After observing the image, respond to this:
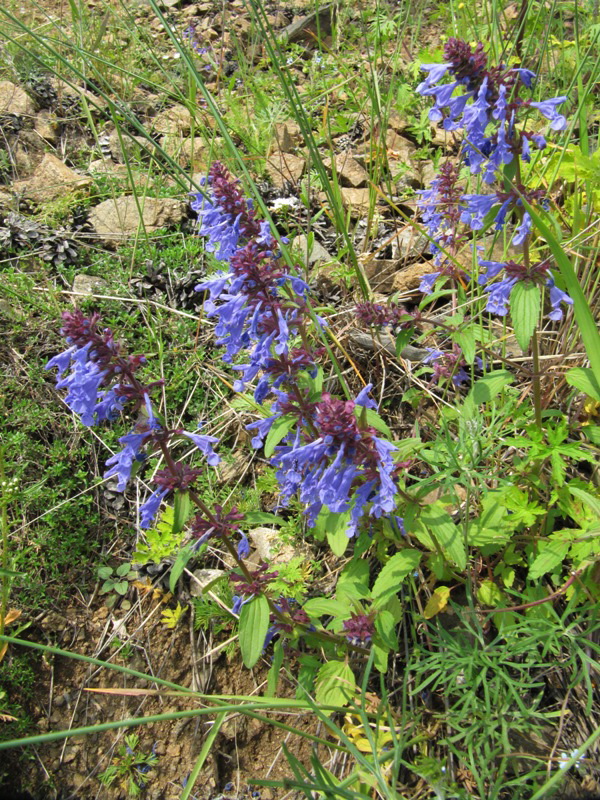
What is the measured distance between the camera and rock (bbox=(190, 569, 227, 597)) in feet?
10.1

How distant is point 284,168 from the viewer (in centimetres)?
479

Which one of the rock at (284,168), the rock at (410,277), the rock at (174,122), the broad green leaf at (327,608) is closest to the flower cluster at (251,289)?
the broad green leaf at (327,608)

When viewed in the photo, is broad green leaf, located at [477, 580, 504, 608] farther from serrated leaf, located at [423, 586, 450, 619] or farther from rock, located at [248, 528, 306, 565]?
rock, located at [248, 528, 306, 565]

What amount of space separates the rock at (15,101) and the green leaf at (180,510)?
467 cm

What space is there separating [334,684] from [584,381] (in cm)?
162

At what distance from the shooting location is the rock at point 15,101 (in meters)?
5.08

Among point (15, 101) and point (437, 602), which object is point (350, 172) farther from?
point (437, 602)

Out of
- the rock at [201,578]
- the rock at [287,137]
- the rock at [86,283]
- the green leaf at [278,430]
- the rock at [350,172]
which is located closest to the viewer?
the green leaf at [278,430]

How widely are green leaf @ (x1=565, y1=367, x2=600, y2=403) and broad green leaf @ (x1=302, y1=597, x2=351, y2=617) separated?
4.27 feet

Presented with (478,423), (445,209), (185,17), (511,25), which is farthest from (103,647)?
(185,17)

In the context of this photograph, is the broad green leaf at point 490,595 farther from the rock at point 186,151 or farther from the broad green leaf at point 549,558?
the rock at point 186,151

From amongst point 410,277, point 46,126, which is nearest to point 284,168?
point 410,277

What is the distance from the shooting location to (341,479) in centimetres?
189

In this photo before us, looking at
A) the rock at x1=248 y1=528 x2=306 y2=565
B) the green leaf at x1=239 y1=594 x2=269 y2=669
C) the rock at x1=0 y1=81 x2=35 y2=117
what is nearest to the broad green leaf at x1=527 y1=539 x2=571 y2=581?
the green leaf at x1=239 y1=594 x2=269 y2=669
